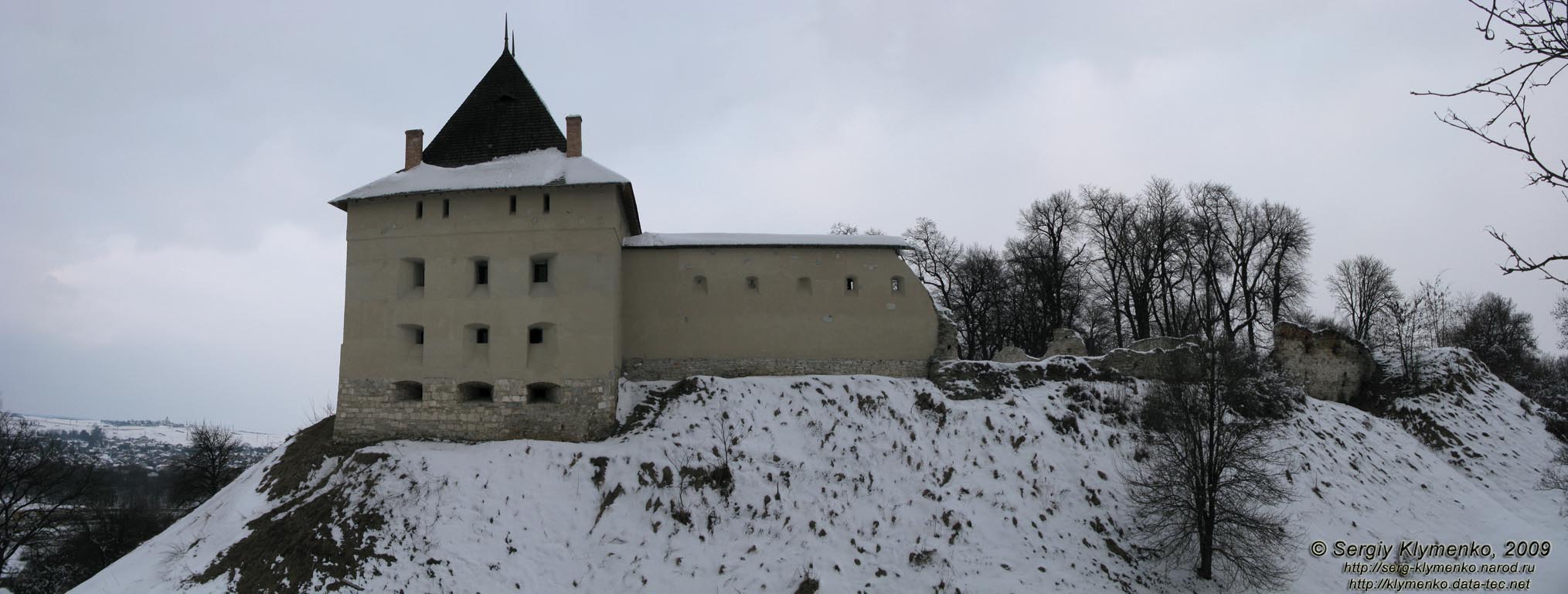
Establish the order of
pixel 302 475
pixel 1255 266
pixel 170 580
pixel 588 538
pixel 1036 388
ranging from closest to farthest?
pixel 170 580 → pixel 588 538 → pixel 302 475 → pixel 1036 388 → pixel 1255 266

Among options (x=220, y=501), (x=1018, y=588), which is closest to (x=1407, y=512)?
(x=1018, y=588)

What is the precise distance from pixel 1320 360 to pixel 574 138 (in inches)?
846

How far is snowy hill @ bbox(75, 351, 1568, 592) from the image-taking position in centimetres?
1259

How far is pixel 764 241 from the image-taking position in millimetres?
19047

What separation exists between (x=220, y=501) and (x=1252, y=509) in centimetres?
1976

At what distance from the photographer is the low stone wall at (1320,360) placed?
2173 cm

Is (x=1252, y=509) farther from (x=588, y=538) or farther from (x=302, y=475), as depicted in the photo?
(x=302, y=475)

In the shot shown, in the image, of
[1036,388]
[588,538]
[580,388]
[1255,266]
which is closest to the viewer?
[588,538]

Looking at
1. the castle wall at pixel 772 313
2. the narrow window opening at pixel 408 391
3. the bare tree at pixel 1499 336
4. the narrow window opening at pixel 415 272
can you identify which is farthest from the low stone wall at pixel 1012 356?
the bare tree at pixel 1499 336

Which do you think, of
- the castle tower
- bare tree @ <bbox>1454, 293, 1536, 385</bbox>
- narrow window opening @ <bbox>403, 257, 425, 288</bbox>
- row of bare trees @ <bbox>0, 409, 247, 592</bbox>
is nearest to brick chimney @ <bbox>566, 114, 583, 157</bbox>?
the castle tower

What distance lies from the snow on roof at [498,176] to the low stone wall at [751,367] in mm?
4589

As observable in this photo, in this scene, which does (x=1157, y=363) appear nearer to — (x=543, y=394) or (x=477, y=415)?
(x=543, y=394)

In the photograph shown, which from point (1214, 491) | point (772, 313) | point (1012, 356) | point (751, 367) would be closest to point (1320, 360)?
point (1012, 356)

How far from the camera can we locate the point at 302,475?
14766 millimetres
